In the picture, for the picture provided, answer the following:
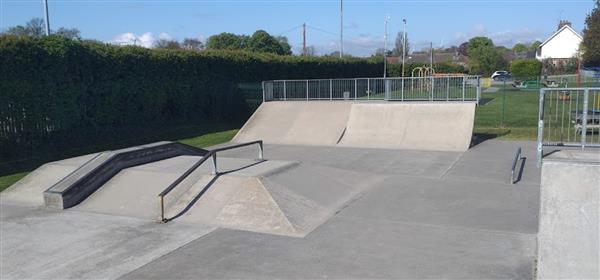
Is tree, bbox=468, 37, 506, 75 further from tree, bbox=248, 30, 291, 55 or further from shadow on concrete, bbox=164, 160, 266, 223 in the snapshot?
shadow on concrete, bbox=164, 160, 266, 223

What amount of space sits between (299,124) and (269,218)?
12431 millimetres

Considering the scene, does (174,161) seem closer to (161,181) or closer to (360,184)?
(161,181)

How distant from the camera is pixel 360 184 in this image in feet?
36.3

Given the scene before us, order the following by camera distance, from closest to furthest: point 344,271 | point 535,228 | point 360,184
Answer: point 344,271
point 535,228
point 360,184

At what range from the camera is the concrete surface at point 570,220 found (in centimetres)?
502

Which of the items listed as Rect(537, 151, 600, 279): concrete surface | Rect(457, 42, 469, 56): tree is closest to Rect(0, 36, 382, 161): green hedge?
Rect(537, 151, 600, 279): concrete surface

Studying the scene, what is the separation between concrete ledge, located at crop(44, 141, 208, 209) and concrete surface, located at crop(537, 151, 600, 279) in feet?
26.3

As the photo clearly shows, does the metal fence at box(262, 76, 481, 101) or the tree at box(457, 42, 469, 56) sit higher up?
the tree at box(457, 42, 469, 56)

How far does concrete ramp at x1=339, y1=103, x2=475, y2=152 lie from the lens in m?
17.0

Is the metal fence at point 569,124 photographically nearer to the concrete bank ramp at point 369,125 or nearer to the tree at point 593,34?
the concrete bank ramp at point 369,125

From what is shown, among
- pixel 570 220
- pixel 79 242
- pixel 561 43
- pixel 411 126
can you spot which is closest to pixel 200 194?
pixel 79 242

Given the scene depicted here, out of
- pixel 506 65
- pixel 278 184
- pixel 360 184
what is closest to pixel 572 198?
pixel 278 184

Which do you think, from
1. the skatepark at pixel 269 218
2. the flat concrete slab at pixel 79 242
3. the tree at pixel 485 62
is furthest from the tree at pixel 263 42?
the flat concrete slab at pixel 79 242

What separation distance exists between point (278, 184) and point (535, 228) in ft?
13.9
